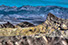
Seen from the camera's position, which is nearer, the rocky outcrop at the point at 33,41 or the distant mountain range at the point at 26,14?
the rocky outcrop at the point at 33,41

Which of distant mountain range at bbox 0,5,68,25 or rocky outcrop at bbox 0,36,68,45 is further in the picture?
distant mountain range at bbox 0,5,68,25

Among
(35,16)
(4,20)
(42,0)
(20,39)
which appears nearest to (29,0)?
(42,0)

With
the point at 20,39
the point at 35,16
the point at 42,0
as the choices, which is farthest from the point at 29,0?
the point at 20,39

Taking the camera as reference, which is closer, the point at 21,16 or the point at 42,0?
the point at 21,16

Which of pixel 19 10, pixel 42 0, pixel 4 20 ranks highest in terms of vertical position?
pixel 42 0

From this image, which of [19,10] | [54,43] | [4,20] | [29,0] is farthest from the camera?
[29,0]

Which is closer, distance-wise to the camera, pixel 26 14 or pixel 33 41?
pixel 33 41

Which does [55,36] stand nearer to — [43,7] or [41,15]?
[41,15]

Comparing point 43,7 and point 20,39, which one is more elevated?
point 43,7

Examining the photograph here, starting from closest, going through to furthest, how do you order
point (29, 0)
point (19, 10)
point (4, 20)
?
point (4, 20), point (19, 10), point (29, 0)

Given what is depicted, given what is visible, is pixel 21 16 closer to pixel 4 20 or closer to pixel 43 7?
pixel 4 20
